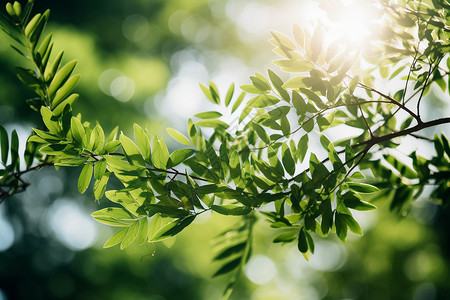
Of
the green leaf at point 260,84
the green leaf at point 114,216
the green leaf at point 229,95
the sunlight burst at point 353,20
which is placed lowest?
the green leaf at point 114,216

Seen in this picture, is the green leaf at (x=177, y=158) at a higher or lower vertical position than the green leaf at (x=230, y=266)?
higher

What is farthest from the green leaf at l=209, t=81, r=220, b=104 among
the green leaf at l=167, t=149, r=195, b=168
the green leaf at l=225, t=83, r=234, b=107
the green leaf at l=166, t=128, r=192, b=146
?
the green leaf at l=167, t=149, r=195, b=168

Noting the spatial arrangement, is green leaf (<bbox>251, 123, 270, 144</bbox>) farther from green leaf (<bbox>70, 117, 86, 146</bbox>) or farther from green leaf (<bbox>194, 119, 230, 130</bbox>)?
green leaf (<bbox>70, 117, 86, 146</bbox>)

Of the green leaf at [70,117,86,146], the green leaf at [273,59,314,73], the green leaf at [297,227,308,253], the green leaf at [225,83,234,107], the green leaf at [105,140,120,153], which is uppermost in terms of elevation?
the green leaf at [273,59,314,73]

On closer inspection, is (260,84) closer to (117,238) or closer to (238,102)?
(238,102)

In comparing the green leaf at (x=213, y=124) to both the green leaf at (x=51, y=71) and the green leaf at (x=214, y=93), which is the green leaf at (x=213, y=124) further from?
the green leaf at (x=51, y=71)

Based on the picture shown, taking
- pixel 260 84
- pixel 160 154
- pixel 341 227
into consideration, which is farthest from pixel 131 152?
pixel 341 227

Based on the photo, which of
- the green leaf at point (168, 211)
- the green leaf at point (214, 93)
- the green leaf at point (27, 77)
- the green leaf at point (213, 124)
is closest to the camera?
the green leaf at point (168, 211)

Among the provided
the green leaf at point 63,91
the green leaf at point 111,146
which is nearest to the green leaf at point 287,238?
the green leaf at point 111,146

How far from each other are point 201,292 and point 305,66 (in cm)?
495

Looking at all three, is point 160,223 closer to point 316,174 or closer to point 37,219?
point 316,174

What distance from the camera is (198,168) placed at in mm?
607

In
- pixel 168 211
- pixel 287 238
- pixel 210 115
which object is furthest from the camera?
pixel 210 115

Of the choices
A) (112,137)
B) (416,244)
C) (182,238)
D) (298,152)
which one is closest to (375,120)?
(298,152)
